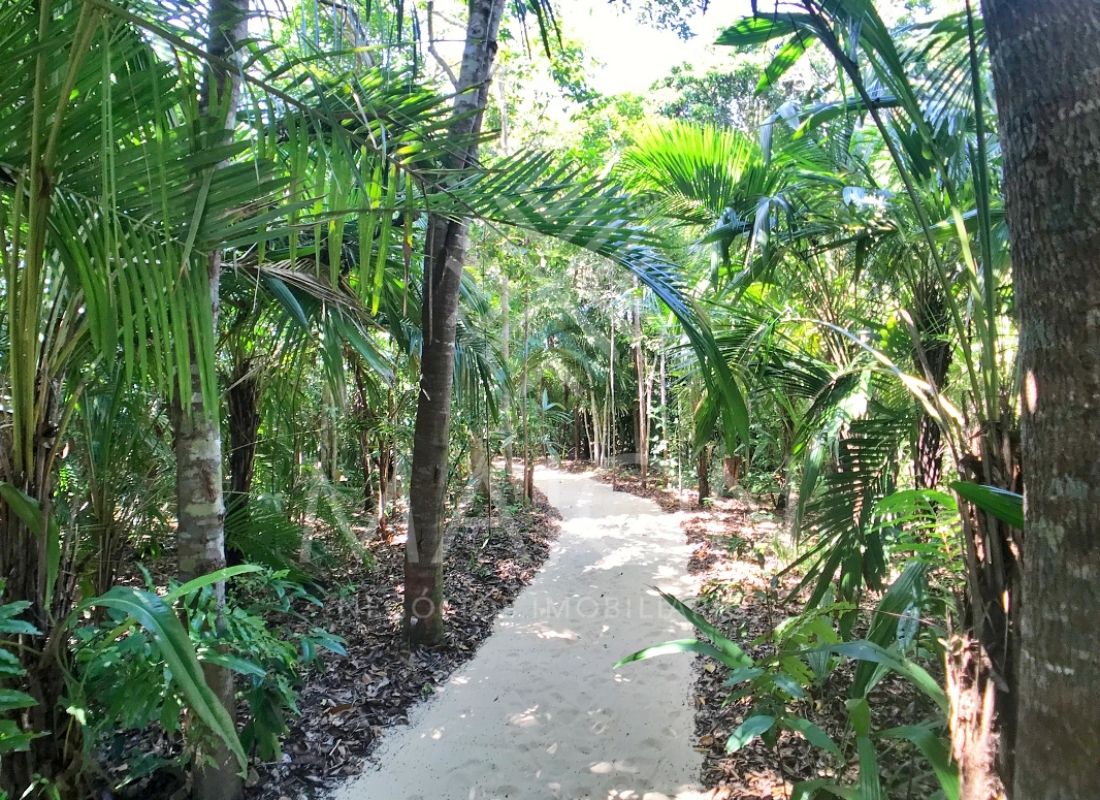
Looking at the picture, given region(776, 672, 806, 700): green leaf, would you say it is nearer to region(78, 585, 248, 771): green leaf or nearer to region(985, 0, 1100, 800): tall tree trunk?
region(985, 0, 1100, 800): tall tree trunk

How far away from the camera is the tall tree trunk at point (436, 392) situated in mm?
3178

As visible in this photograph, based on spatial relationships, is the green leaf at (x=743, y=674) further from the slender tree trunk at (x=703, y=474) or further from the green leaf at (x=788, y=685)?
the slender tree trunk at (x=703, y=474)

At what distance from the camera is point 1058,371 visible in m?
0.78

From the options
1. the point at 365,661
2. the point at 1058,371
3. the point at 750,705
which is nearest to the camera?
the point at 1058,371

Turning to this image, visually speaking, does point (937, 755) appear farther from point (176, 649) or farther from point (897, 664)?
point (176, 649)

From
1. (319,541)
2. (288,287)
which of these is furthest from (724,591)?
(288,287)

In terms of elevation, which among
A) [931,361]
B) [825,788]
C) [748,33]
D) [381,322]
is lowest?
[825,788]

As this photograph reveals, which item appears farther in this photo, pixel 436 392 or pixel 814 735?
pixel 436 392

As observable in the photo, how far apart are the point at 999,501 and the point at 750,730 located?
0.97m

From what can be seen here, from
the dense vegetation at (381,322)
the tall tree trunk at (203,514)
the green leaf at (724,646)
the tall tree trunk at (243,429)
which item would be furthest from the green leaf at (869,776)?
the tall tree trunk at (243,429)

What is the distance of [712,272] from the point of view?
3.26 meters

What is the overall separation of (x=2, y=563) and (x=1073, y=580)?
2054mm

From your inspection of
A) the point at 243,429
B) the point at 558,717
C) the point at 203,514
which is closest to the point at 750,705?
the point at 558,717

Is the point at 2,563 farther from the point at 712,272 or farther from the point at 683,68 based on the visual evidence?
the point at 683,68
